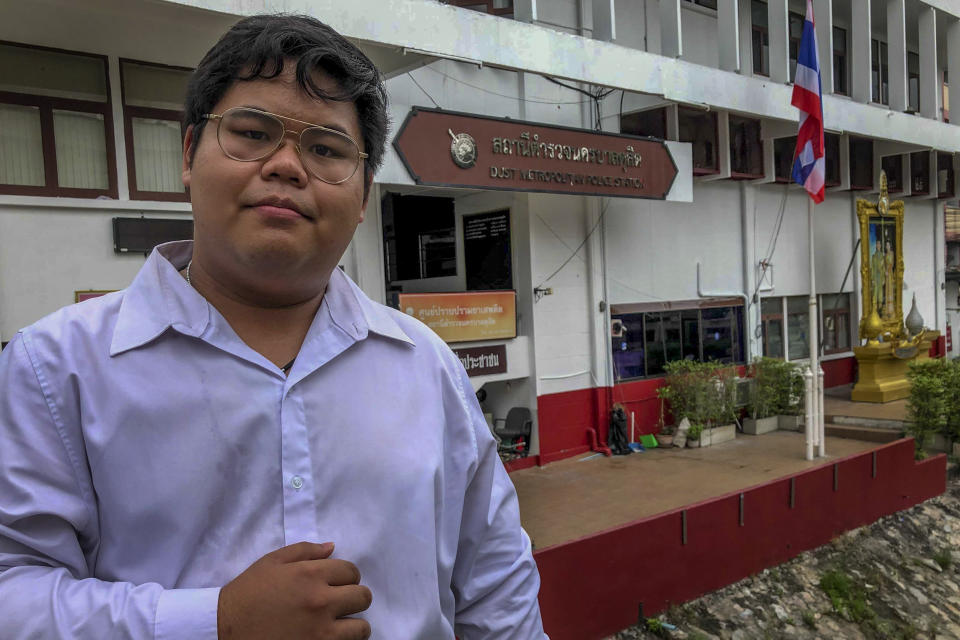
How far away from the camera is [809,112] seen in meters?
9.98

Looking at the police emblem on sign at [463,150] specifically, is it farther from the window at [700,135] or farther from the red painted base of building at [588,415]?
the window at [700,135]

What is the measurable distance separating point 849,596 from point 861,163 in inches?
459

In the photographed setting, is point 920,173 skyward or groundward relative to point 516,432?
skyward

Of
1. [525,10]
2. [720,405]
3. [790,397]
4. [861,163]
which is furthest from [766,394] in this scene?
[525,10]

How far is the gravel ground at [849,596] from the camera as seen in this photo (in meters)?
7.58

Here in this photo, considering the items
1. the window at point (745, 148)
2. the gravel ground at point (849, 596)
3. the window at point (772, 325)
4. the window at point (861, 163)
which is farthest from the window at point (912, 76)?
the gravel ground at point (849, 596)

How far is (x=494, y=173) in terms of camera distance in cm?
929

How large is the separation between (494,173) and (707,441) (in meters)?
6.18

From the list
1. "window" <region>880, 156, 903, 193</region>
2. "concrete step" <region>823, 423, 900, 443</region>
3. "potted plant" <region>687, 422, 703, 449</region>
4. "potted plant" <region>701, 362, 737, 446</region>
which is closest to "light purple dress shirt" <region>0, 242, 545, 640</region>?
"potted plant" <region>687, 422, 703, 449</region>

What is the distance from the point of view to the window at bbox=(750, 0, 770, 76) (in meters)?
14.6

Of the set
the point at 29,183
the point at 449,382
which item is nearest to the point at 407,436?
the point at 449,382

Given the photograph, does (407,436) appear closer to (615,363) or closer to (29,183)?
(29,183)

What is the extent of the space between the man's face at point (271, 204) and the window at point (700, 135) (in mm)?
12164

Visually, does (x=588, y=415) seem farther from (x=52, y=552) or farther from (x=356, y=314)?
(x=52, y=552)
